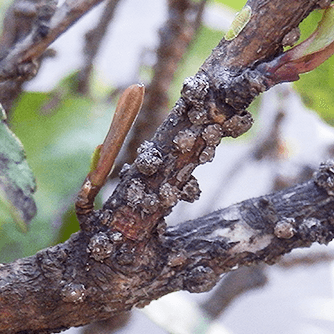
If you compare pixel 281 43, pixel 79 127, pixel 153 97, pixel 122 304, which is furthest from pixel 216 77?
pixel 153 97

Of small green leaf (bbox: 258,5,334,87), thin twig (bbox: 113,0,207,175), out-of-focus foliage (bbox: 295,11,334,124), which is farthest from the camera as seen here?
thin twig (bbox: 113,0,207,175)

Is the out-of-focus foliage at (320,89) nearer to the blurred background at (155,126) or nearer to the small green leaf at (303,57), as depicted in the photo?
the blurred background at (155,126)

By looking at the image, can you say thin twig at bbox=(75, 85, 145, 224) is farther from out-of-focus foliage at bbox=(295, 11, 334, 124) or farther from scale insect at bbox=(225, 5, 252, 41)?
out-of-focus foliage at bbox=(295, 11, 334, 124)

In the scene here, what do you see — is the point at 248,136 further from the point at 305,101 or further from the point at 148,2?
the point at 148,2

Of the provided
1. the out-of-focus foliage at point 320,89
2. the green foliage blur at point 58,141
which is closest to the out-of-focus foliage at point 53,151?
the green foliage blur at point 58,141

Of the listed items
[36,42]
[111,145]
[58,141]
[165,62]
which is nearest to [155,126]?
[165,62]

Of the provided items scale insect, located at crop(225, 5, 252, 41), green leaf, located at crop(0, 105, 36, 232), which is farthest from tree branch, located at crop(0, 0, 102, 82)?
scale insect, located at crop(225, 5, 252, 41)

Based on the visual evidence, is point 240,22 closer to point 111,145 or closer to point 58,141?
point 111,145
